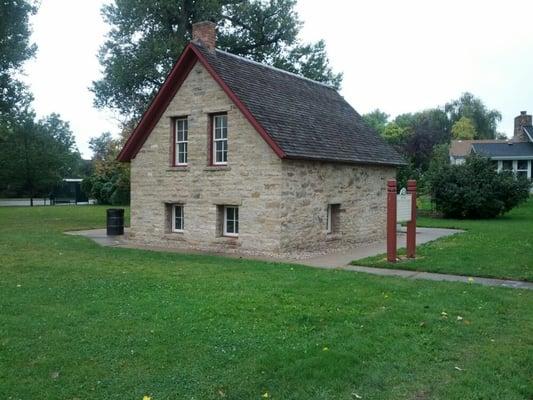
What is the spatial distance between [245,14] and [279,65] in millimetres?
3314

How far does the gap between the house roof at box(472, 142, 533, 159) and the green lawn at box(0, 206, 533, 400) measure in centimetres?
4346

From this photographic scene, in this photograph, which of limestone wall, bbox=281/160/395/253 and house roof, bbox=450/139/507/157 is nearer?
limestone wall, bbox=281/160/395/253

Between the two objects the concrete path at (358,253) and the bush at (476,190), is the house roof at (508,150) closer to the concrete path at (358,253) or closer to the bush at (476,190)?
the bush at (476,190)

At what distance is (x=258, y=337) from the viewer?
22.1 ft

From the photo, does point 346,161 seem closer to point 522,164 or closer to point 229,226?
point 229,226

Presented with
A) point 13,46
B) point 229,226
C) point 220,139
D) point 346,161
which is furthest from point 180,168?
point 13,46

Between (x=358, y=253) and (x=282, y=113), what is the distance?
16.0ft

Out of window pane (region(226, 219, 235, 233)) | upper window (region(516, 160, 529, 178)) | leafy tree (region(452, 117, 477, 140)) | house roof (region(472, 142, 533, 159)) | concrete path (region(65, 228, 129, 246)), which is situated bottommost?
concrete path (region(65, 228, 129, 246))

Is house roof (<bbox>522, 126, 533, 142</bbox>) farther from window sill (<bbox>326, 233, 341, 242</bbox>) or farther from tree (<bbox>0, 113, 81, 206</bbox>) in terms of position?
tree (<bbox>0, 113, 81, 206</bbox>)

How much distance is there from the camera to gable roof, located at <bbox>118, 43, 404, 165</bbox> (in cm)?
1566

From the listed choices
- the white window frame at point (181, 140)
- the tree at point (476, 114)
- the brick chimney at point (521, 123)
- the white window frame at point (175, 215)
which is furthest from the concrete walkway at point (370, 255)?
the tree at point (476, 114)

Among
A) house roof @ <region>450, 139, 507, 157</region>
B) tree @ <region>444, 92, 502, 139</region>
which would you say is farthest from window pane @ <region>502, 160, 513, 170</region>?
tree @ <region>444, 92, 502, 139</region>

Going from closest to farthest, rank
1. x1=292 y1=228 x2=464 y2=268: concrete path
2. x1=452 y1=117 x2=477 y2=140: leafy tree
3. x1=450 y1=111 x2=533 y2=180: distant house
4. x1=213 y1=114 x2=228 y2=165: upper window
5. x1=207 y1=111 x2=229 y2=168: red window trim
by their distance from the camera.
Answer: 1. x1=292 y1=228 x2=464 y2=268: concrete path
2. x1=213 y1=114 x2=228 y2=165: upper window
3. x1=207 y1=111 x2=229 y2=168: red window trim
4. x1=450 y1=111 x2=533 y2=180: distant house
5. x1=452 y1=117 x2=477 y2=140: leafy tree

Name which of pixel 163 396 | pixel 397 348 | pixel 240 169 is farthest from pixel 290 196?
pixel 163 396
